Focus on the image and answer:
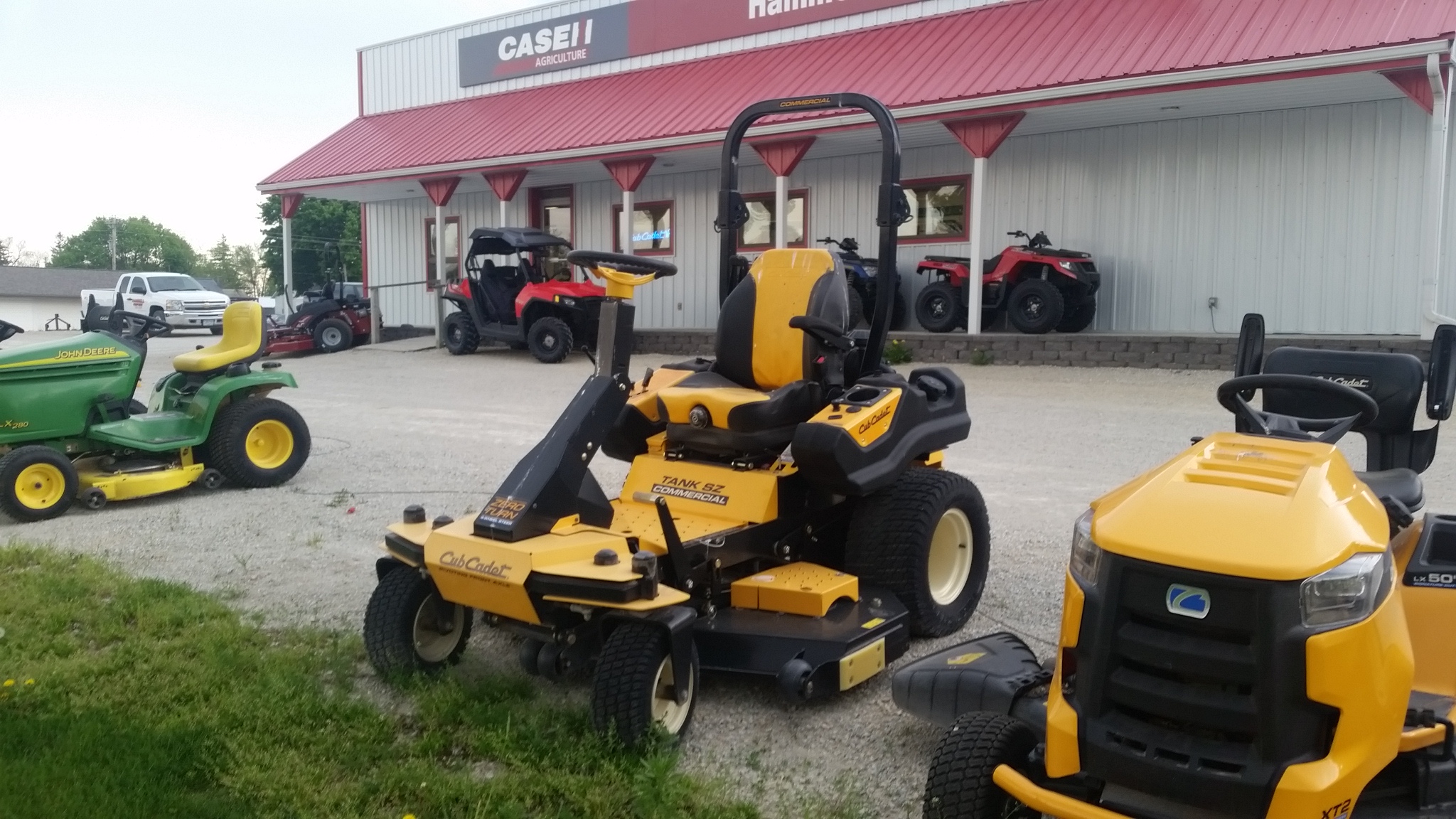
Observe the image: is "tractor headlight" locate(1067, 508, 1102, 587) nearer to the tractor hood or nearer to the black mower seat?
the tractor hood

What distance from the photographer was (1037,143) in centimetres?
1562

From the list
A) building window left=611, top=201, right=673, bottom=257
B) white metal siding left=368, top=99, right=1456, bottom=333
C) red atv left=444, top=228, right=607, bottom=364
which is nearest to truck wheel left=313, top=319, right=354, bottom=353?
red atv left=444, top=228, right=607, bottom=364

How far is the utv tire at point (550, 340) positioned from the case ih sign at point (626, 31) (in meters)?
6.23

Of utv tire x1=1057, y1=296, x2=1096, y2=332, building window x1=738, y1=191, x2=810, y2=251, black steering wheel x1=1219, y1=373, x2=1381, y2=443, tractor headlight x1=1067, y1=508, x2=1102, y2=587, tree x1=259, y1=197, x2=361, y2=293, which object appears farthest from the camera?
tree x1=259, y1=197, x2=361, y2=293

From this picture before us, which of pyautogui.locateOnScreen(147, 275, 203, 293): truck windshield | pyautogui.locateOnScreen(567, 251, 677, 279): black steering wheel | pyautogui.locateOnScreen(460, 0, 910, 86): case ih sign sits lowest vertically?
pyautogui.locateOnScreen(567, 251, 677, 279): black steering wheel

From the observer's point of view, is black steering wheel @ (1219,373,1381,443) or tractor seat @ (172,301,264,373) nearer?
black steering wheel @ (1219,373,1381,443)

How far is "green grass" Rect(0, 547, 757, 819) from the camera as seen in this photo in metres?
3.03

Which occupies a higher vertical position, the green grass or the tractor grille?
Result: the tractor grille

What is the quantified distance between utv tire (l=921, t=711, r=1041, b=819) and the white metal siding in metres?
12.5

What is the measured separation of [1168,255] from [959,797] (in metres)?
13.5

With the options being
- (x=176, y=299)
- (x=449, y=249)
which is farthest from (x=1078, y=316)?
(x=176, y=299)

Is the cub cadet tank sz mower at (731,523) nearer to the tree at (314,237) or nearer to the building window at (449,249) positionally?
the building window at (449,249)

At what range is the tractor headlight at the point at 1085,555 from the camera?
7.55ft

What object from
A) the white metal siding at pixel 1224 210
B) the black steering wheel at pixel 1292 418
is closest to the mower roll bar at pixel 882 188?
the black steering wheel at pixel 1292 418
